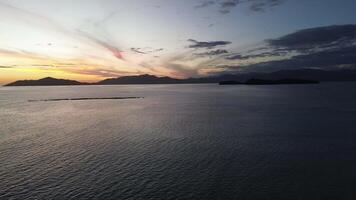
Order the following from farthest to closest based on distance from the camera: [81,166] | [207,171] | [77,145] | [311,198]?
[77,145]
[81,166]
[207,171]
[311,198]

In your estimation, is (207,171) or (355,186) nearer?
(355,186)

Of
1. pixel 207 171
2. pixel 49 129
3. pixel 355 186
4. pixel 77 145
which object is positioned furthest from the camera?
pixel 49 129

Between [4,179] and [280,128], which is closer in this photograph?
[4,179]

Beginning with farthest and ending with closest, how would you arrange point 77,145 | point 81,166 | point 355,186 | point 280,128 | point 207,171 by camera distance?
1. point 280,128
2. point 77,145
3. point 81,166
4. point 207,171
5. point 355,186

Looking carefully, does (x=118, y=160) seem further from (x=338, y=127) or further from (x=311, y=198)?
(x=338, y=127)

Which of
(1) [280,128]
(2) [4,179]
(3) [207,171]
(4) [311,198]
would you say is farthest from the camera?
(1) [280,128]

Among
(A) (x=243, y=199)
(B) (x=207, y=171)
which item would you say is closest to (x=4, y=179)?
(B) (x=207, y=171)

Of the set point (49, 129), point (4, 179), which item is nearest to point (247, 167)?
point (4, 179)

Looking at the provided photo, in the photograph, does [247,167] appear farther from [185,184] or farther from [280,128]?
[280,128]
